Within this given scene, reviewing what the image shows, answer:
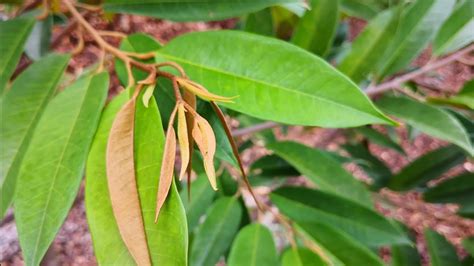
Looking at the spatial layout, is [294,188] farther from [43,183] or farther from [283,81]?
[43,183]

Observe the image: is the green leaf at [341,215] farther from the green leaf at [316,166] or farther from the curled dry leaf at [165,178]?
the curled dry leaf at [165,178]

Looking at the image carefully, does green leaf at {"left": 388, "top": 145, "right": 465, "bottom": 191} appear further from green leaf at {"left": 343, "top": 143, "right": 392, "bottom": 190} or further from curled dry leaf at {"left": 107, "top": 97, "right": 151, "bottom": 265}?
curled dry leaf at {"left": 107, "top": 97, "right": 151, "bottom": 265}

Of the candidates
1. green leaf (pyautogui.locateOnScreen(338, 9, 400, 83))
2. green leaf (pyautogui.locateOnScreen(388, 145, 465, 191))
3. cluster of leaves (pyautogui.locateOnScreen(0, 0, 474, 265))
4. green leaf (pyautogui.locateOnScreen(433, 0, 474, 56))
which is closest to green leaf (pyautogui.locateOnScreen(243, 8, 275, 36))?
cluster of leaves (pyautogui.locateOnScreen(0, 0, 474, 265))

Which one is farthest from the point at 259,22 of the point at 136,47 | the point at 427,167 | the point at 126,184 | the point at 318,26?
the point at 427,167

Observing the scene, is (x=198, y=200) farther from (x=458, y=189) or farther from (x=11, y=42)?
(x=458, y=189)

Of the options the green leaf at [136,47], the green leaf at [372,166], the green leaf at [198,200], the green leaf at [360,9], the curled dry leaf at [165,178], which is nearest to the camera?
the curled dry leaf at [165,178]

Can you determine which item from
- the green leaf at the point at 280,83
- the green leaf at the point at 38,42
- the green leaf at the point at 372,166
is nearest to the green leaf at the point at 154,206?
the green leaf at the point at 280,83
